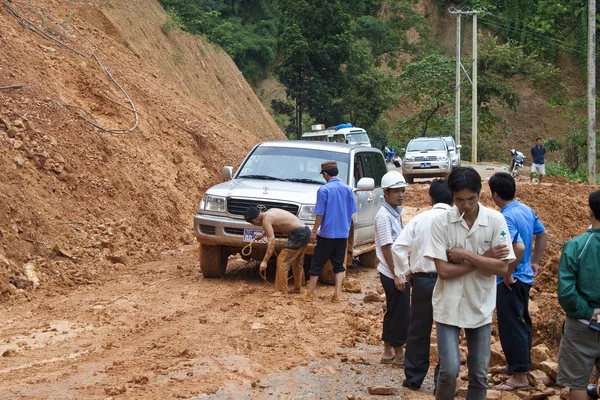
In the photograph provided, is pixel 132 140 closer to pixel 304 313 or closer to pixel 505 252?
pixel 304 313

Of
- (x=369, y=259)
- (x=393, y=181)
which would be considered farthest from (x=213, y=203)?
(x=393, y=181)

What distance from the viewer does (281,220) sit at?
35.0 feet

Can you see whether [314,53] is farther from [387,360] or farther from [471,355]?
[471,355]

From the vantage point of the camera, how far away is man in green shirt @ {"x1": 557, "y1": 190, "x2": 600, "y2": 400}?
219 inches

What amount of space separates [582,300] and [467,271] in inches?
30.9

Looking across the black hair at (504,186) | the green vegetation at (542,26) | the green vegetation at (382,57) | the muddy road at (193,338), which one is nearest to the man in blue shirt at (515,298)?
the black hair at (504,186)

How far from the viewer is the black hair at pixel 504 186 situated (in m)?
6.88

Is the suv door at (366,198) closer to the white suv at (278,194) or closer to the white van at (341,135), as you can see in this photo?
the white suv at (278,194)

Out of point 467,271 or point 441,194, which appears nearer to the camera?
point 467,271

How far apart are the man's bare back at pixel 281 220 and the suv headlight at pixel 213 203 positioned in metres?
1.09

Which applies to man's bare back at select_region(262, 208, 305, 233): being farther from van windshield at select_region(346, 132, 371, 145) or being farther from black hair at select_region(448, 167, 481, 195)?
van windshield at select_region(346, 132, 371, 145)

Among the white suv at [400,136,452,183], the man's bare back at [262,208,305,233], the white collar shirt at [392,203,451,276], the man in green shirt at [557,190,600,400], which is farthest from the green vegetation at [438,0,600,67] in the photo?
the man in green shirt at [557,190,600,400]

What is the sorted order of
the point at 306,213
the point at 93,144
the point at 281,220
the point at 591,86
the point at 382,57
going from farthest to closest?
1. the point at 382,57
2. the point at 591,86
3. the point at 93,144
4. the point at 306,213
5. the point at 281,220

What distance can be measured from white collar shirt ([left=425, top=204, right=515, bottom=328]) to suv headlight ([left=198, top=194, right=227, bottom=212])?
6270 mm
